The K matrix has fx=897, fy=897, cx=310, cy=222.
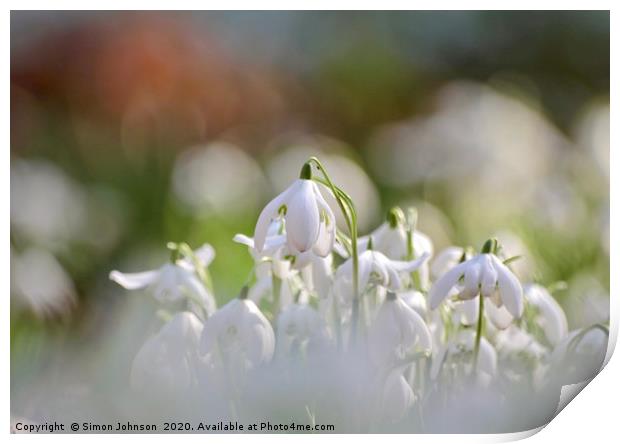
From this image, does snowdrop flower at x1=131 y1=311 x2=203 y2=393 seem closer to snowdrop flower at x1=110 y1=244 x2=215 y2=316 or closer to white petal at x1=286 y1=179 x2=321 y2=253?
snowdrop flower at x1=110 y1=244 x2=215 y2=316

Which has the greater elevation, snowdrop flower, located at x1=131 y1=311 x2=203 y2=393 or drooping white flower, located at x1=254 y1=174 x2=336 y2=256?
drooping white flower, located at x1=254 y1=174 x2=336 y2=256

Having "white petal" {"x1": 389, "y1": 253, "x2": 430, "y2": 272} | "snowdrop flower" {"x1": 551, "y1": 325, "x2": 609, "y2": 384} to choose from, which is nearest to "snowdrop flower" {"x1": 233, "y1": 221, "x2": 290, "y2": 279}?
"white petal" {"x1": 389, "y1": 253, "x2": 430, "y2": 272}

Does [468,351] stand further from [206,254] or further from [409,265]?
[206,254]

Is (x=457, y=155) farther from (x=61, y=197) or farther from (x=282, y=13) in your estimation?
(x=61, y=197)

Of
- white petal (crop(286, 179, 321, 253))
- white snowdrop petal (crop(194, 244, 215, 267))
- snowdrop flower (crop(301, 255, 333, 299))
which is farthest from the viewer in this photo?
white snowdrop petal (crop(194, 244, 215, 267))

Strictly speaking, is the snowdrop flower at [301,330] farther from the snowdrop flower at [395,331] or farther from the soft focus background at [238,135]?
the soft focus background at [238,135]

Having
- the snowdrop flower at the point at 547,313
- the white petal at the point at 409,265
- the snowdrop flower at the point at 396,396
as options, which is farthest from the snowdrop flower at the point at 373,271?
the snowdrop flower at the point at 547,313

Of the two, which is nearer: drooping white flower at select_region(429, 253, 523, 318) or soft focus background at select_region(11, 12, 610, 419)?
drooping white flower at select_region(429, 253, 523, 318)
